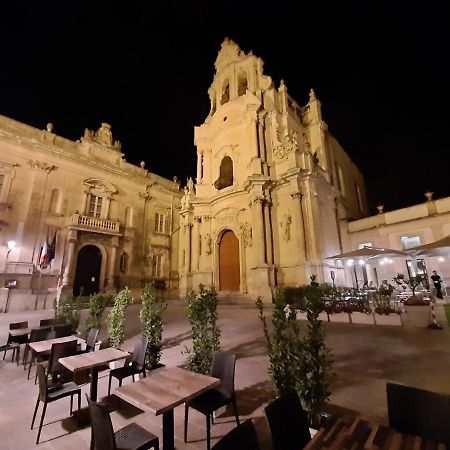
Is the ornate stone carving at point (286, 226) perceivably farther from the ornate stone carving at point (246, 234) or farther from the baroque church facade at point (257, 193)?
the ornate stone carving at point (246, 234)

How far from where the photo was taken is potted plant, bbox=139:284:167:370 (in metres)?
4.58

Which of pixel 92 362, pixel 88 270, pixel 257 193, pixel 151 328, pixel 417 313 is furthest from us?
pixel 88 270

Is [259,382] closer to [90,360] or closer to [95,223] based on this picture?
[90,360]

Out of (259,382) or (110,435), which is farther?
(259,382)

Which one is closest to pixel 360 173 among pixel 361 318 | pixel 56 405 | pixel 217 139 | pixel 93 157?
pixel 217 139

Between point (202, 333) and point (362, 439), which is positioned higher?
point (202, 333)

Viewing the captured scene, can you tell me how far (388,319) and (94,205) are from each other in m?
19.7

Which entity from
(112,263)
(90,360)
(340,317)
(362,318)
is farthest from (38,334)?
(112,263)

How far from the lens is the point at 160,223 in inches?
910

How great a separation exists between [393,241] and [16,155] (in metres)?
26.5

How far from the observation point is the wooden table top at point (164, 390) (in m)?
2.32

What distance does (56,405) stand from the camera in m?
3.69

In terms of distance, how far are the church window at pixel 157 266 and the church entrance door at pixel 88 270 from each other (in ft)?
15.0

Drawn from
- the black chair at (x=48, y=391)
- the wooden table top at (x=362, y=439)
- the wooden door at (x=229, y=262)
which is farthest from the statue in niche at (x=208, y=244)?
the wooden table top at (x=362, y=439)
